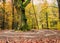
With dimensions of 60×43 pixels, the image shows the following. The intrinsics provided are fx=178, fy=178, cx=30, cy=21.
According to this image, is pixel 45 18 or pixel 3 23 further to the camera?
pixel 45 18

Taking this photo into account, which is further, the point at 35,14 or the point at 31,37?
the point at 35,14

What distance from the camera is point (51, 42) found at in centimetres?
590

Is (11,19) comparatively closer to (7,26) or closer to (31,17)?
(7,26)

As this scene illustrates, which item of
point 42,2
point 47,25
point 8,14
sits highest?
point 42,2

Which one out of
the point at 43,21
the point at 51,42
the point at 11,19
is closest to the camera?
the point at 51,42

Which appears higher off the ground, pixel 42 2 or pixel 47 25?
pixel 42 2

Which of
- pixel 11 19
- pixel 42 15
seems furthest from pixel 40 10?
pixel 11 19

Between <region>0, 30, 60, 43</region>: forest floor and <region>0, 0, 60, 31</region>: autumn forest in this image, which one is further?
<region>0, 0, 60, 31</region>: autumn forest

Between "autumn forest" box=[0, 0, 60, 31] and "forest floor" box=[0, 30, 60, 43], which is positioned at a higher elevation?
"autumn forest" box=[0, 0, 60, 31]

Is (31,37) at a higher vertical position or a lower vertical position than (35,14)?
lower

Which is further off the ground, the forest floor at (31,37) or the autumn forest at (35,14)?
the autumn forest at (35,14)

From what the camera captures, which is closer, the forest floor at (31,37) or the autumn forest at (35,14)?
the forest floor at (31,37)

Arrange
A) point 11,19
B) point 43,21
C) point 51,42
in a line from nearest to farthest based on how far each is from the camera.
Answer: point 51,42
point 11,19
point 43,21

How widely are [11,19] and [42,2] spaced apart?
326cm
